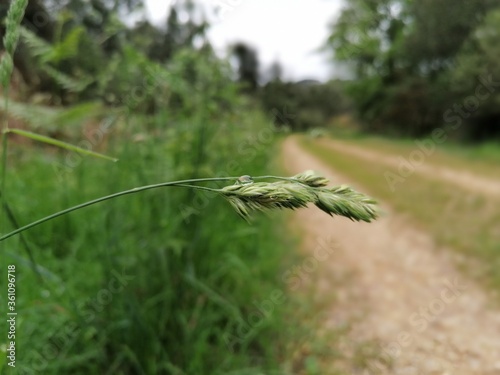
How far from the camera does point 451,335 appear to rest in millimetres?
2188

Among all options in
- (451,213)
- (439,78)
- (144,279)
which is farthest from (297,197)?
(439,78)

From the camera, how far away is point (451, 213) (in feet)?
15.3

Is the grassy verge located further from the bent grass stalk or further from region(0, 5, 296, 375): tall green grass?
the bent grass stalk

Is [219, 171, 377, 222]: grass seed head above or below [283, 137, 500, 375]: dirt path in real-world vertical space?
above

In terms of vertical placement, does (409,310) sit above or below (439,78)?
below

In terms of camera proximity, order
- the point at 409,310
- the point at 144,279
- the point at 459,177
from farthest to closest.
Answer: the point at 459,177
the point at 409,310
the point at 144,279

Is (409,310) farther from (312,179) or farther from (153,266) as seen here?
(312,179)

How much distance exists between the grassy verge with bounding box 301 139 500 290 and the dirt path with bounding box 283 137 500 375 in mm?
184

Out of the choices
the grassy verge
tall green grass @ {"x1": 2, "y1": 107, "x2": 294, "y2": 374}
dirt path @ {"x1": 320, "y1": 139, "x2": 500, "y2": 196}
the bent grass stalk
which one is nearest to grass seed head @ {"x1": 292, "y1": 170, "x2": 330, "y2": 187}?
the bent grass stalk

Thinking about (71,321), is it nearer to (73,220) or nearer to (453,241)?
(73,220)

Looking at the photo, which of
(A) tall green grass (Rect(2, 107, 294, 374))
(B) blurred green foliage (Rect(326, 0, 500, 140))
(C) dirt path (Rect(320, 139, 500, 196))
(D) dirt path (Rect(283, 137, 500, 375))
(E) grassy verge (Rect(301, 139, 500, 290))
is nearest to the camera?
(A) tall green grass (Rect(2, 107, 294, 374))

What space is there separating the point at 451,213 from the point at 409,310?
8.61ft

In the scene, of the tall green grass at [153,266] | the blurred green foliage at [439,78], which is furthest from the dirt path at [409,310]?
the blurred green foliage at [439,78]

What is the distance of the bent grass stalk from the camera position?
1.44 ft
